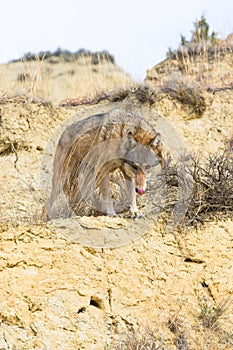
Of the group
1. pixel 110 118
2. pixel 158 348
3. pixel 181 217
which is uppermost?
pixel 110 118

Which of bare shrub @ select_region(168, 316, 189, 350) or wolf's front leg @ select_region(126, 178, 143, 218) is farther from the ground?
wolf's front leg @ select_region(126, 178, 143, 218)

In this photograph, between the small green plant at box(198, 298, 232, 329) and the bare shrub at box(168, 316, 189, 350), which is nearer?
the bare shrub at box(168, 316, 189, 350)

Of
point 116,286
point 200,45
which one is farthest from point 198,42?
point 116,286

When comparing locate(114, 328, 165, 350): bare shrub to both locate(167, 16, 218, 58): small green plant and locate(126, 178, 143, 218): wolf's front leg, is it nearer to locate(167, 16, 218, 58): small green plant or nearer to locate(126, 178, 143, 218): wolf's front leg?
locate(126, 178, 143, 218): wolf's front leg

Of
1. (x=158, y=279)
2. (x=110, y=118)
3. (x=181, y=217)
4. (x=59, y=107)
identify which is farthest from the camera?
(x=59, y=107)

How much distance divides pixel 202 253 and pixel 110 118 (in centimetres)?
219

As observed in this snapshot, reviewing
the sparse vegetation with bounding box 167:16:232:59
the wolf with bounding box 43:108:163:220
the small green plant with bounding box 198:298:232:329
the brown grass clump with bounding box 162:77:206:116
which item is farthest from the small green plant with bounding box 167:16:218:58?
the small green plant with bounding box 198:298:232:329

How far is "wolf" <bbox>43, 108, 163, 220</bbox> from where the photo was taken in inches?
322

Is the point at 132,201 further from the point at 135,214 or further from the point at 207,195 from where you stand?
the point at 207,195

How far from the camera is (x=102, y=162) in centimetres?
841

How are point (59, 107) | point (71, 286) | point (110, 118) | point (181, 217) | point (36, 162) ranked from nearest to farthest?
point (71, 286) → point (181, 217) → point (110, 118) → point (36, 162) → point (59, 107)

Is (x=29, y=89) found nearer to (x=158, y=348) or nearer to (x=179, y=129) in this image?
(x=179, y=129)

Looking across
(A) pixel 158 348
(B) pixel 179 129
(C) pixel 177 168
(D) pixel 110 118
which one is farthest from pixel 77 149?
(B) pixel 179 129

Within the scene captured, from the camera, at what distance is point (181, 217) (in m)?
8.23
